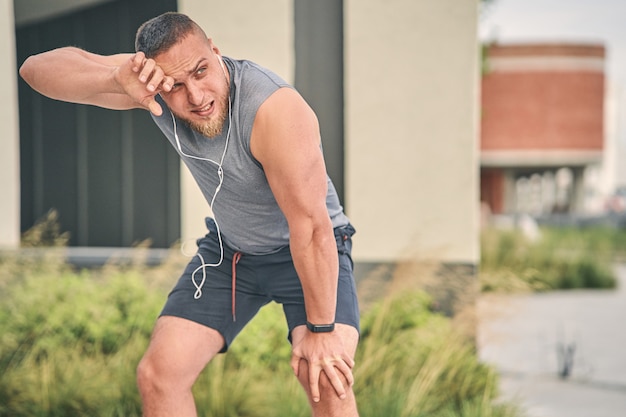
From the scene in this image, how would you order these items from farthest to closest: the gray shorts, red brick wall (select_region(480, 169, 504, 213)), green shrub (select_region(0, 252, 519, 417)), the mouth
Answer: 1. red brick wall (select_region(480, 169, 504, 213))
2. green shrub (select_region(0, 252, 519, 417))
3. the gray shorts
4. the mouth

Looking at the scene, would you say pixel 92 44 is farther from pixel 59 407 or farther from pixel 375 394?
pixel 375 394

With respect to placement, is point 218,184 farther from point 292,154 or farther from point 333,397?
point 333,397

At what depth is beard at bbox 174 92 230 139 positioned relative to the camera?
86.0 inches

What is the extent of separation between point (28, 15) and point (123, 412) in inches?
167

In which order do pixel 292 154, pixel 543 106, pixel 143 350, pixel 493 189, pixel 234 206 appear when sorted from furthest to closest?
pixel 493 189
pixel 543 106
pixel 143 350
pixel 234 206
pixel 292 154

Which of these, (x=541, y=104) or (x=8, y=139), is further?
(x=541, y=104)

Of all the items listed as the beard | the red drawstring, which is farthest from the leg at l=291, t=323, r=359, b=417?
the beard

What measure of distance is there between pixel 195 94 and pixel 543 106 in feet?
92.1

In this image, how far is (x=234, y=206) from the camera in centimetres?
243

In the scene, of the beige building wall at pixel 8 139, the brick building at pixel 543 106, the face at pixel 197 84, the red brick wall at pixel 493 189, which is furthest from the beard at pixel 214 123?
the red brick wall at pixel 493 189

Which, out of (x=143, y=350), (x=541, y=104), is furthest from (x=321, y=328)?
(x=541, y=104)

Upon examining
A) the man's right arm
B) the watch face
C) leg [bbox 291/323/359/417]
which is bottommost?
leg [bbox 291/323/359/417]

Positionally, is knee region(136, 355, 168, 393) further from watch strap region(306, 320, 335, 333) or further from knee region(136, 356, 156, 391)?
watch strap region(306, 320, 335, 333)

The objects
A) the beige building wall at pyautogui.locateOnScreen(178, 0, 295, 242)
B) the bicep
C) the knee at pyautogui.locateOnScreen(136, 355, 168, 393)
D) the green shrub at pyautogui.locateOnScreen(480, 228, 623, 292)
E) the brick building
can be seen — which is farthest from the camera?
the brick building
